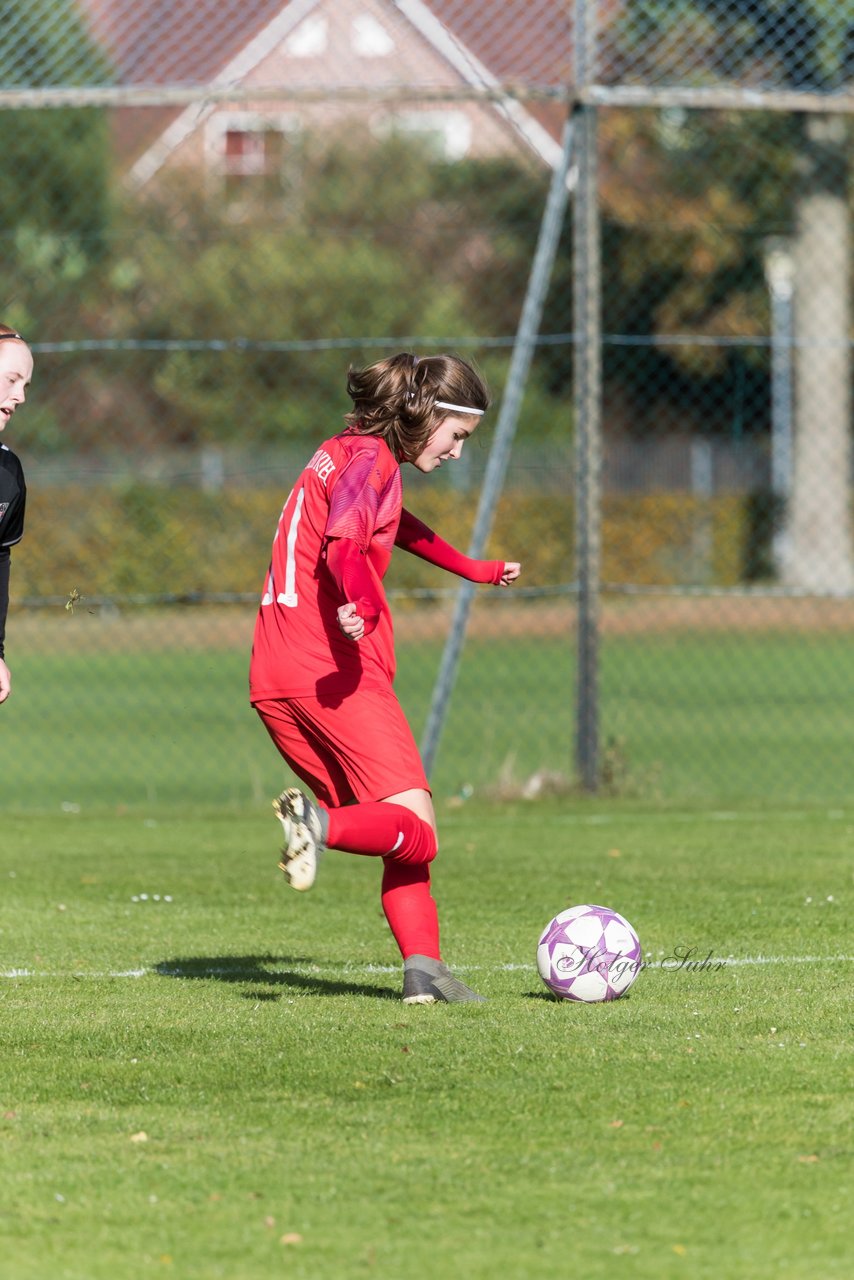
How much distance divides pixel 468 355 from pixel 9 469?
192cm

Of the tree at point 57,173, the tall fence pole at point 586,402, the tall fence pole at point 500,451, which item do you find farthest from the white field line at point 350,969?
the tree at point 57,173

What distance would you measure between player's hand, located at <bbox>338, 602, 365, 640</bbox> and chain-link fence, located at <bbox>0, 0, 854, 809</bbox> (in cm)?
442

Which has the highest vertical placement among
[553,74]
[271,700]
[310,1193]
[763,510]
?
[553,74]

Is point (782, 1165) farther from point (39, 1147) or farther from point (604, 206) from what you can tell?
point (604, 206)

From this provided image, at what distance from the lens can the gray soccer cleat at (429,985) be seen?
214 inches

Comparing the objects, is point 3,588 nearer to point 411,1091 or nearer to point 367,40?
point 411,1091

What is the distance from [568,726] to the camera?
14734 millimetres

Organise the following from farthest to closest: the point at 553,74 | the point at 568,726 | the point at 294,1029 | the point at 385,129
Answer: the point at 385,129, the point at 568,726, the point at 553,74, the point at 294,1029

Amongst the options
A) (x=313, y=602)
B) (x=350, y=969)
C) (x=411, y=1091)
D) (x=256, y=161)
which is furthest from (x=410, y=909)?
(x=256, y=161)

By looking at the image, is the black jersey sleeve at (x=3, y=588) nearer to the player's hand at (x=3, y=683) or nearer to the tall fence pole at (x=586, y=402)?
the player's hand at (x=3, y=683)

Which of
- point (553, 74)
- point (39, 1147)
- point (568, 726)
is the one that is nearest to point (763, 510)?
point (568, 726)

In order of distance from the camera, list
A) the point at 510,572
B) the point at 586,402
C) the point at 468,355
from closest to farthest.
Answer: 1. the point at 510,572
2. the point at 468,355
3. the point at 586,402

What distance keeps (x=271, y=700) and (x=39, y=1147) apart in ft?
5.67

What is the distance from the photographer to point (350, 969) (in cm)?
617
